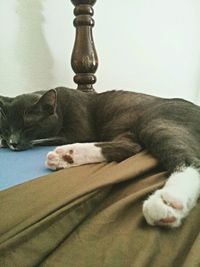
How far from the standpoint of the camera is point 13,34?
4.86 ft

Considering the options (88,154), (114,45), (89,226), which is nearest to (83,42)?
(114,45)

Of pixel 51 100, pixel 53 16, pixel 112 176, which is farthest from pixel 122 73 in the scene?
pixel 112 176

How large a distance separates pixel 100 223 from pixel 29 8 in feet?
4.45

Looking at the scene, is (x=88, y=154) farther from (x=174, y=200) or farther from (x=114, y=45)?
(x=114, y=45)

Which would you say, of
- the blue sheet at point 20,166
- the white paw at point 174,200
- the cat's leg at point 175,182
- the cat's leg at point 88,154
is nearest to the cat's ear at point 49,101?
the blue sheet at point 20,166

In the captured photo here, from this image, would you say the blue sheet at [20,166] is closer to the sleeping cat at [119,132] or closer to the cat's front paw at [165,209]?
the sleeping cat at [119,132]

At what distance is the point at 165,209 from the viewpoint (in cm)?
48

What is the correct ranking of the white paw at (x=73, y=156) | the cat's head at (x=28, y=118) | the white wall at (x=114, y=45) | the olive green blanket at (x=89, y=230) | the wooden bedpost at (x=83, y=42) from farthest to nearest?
1. the white wall at (x=114, y=45)
2. the wooden bedpost at (x=83, y=42)
3. the cat's head at (x=28, y=118)
4. the white paw at (x=73, y=156)
5. the olive green blanket at (x=89, y=230)

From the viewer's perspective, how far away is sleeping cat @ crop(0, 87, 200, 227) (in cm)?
55

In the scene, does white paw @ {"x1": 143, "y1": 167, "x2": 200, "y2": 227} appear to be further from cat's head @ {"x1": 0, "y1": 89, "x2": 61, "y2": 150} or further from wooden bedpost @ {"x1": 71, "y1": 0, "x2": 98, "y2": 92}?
wooden bedpost @ {"x1": 71, "y1": 0, "x2": 98, "y2": 92}

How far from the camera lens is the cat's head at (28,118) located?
1040 mm

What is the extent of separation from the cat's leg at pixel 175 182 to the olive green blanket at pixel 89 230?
0.02 meters

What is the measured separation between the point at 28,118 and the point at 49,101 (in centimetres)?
10

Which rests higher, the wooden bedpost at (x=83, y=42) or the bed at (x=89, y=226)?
the wooden bedpost at (x=83, y=42)
